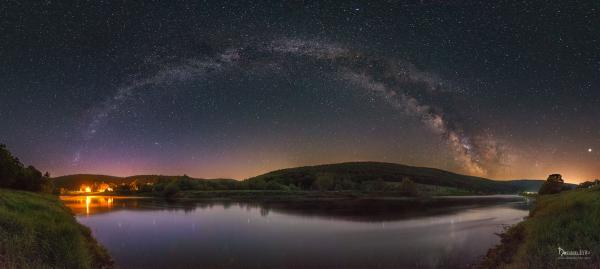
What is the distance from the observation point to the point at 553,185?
83.5 m

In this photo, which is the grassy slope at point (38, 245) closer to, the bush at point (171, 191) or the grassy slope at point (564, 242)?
the grassy slope at point (564, 242)

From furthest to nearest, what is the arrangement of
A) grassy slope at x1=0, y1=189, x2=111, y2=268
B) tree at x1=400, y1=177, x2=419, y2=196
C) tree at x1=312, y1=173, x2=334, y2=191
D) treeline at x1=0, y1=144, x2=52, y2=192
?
tree at x1=312, y1=173, x2=334, y2=191 < tree at x1=400, y1=177, x2=419, y2=196 < treeline at x1=0, y1=144, x2=52, y2=192 < grassy slope at x1=0, y1=189, x2=111, y2=268

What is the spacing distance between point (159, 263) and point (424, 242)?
2145cm

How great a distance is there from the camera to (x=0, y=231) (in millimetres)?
12664

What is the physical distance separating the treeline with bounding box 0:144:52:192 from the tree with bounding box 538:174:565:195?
109540 millimetres

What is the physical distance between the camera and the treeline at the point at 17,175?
5524cm

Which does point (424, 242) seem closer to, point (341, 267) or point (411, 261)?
point (411, 261)

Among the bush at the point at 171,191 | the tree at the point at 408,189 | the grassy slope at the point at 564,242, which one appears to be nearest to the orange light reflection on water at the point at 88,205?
the bush at the point at 171,191

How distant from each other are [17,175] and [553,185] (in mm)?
111468

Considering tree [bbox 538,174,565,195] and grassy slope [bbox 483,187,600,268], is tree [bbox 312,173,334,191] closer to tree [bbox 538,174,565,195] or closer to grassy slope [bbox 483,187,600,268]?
tree [bbox 538,174,565,195]

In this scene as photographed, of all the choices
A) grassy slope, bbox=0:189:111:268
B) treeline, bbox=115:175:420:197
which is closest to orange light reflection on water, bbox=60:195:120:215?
treeline, bbox=115:175:420:197

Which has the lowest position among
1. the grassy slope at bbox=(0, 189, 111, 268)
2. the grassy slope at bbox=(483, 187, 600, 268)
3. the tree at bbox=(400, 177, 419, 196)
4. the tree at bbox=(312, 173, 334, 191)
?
the tree at bbox=(400, 177, 419, 196)

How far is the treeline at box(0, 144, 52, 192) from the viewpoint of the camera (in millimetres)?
55244

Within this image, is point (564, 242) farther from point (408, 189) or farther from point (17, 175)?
point (408, 189)
